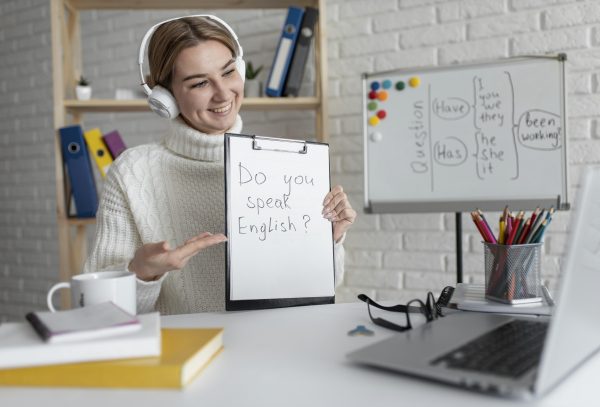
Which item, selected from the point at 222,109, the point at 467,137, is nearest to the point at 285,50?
the point at 467,137

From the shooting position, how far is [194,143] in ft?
4.43

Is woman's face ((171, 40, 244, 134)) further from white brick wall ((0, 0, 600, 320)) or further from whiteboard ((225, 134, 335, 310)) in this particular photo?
white brick wall ((0, 0, 600, 320))

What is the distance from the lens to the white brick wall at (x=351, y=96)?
196 centimetres

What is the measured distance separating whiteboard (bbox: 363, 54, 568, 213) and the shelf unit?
0.26 m

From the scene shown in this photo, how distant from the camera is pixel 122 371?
607 mm

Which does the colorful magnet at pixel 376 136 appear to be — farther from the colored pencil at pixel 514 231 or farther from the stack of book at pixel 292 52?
the colored pencil at pixel 514 231

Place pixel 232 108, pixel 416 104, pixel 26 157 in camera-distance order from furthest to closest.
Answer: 1. pixel 26 157
2. pixel 416 104
3. pixel 232 108

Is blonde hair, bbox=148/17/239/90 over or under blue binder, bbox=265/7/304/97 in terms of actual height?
under

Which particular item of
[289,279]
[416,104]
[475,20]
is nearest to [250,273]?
[289,279]

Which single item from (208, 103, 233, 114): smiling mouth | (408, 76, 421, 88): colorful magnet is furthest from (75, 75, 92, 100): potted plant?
(408, 76, 421, 88): colorful magnet

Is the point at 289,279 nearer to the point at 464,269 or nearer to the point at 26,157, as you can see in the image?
the point at 464,269

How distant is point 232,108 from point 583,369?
0.98 meters

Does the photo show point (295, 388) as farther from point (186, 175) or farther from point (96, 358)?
point (186, 175)

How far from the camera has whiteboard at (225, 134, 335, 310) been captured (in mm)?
1013
